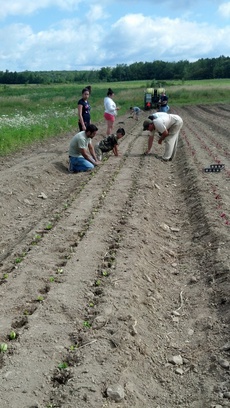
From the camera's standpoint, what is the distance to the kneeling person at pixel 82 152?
1041 cm

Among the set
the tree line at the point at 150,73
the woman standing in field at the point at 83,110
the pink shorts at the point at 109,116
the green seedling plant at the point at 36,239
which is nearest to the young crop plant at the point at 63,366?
the green seedling plant at the point at 36,239

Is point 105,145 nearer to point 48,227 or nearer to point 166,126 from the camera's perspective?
point 166,126

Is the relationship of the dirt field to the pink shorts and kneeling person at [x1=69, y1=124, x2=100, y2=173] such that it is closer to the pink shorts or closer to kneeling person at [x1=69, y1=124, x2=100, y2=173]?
kneeling person at [x1=69, y1=124, x2=100, y2=173]

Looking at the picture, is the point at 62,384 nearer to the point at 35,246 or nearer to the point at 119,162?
the point at 35,246

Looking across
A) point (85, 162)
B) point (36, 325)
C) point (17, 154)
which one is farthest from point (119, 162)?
point (36, 325)

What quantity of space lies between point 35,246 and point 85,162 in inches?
198

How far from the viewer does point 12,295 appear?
4.85 m

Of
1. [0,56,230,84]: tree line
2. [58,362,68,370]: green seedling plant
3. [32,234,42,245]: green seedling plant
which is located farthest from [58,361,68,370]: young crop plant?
[0,56,230,84]: tree line

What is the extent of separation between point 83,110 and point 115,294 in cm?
774

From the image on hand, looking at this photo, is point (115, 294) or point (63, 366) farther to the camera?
point (115, 294)

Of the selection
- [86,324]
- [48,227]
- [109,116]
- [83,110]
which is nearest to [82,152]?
[83,110]

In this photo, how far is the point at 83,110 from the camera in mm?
12000

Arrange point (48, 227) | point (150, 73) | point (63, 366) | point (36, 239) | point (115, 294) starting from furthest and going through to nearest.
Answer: point (150, 73) < point (48, 227) < point (36, 239) < point (115, 294) < point (63, 366)

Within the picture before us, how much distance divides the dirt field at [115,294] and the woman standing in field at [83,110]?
2.38 meters
